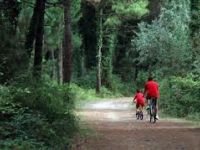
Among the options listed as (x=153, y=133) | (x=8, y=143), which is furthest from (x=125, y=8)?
(x=8, y=143)

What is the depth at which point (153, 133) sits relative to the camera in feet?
63.2

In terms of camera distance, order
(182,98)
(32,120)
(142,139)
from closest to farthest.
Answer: (32,120) → (142,139) → (182,98)

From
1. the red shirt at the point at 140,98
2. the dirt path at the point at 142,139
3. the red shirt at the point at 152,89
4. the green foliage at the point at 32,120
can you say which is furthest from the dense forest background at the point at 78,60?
the red shirt at the point at 152,89

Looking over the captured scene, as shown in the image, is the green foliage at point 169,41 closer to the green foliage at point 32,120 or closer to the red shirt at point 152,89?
the red shirt at point 152,89

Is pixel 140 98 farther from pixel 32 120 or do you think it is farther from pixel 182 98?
pixel 32 120

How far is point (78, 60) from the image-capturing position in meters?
69.7

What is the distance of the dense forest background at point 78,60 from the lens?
14.6 m

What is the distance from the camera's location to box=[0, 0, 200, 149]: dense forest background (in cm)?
1456

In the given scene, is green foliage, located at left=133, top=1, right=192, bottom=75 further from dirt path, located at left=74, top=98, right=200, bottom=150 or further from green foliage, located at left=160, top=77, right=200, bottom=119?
dirt path, located at left=74, top=98, right=200, bottom=150

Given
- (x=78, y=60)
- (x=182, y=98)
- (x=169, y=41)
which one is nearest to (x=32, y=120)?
(x=182, y=98)

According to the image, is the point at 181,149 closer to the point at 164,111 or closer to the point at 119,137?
the point at 119,137

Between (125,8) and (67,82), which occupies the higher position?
(125,8)

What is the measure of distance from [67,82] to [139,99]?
422 centimetres

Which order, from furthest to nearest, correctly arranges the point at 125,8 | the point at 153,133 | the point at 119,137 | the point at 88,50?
the point at 88,50 < the point at 125,8 < the point at 153,133 < the point at 119,137
